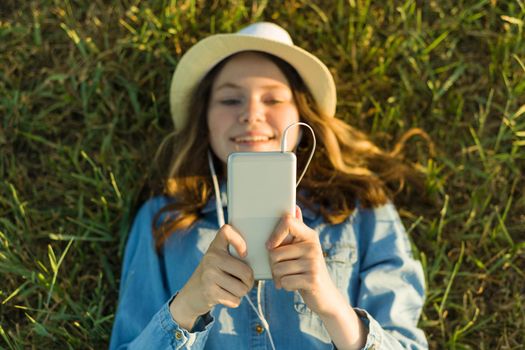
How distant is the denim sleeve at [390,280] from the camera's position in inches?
100

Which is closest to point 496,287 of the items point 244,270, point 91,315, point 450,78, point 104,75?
point 450,78

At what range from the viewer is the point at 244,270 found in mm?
2064

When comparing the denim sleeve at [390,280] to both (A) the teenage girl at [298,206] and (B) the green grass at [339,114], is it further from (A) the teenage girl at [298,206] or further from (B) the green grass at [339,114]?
(B) the green grass at [339,114]

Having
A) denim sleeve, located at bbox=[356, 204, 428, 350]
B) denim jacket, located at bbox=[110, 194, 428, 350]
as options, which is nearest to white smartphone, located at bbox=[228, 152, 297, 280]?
denim jacket, located at bbox=[110, 194, 428, 350]

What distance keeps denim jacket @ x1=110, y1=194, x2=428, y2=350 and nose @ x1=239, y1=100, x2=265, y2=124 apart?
1.46 ft

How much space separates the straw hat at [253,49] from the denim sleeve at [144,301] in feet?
1.81

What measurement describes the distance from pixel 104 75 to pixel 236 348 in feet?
4.91

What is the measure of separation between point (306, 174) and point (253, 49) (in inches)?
23.0

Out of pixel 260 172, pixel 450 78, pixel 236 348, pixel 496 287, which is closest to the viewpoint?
pixel 260 172

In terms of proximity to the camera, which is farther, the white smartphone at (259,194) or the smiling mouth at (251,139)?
the smiling mouth at (251,139)

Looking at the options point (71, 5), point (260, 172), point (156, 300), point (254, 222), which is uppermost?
Result: point (71, 5)

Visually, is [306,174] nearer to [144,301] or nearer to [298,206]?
[298,206]

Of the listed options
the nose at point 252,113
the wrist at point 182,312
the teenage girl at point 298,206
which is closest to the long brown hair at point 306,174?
the teenage girl at point 298,206

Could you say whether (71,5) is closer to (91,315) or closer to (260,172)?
(91,315)
